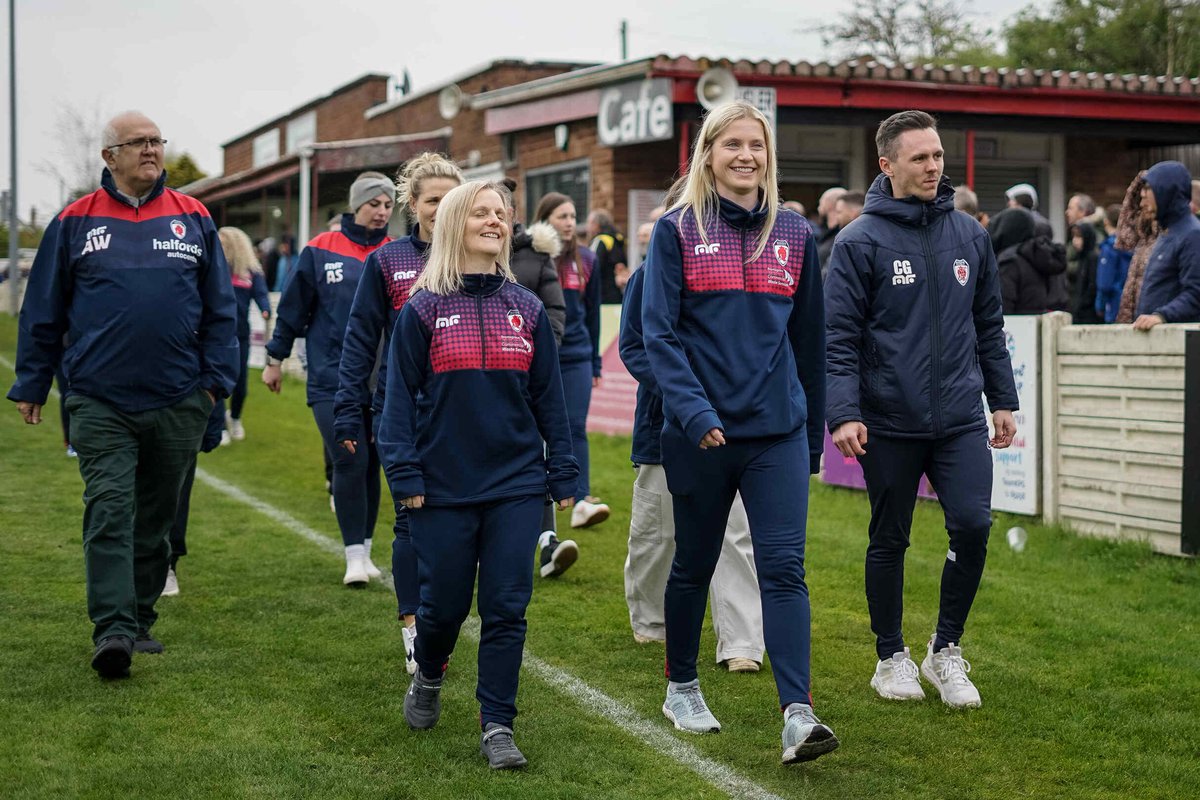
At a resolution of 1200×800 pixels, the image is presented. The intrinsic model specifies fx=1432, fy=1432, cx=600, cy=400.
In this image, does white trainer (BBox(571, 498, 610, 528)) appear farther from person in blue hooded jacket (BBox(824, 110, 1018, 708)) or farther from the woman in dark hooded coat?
person in blue hooded jacket (BBox(824, 110, 1018, 708))

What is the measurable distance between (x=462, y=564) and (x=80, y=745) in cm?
141

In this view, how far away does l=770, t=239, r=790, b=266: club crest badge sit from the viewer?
15.1 ft

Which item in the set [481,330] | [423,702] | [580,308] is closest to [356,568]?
[580,308]

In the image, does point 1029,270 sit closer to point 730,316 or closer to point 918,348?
point 918,348

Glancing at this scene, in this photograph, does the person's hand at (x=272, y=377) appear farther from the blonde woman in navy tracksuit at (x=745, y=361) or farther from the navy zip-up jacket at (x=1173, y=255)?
the navy zip-up jacket at (x=1173, y=255)

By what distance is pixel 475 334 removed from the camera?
4.61m

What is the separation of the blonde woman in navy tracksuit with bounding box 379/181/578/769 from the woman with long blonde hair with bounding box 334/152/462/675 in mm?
630

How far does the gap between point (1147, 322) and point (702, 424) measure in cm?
479

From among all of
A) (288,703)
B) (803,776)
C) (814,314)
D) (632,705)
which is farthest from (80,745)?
(814,314)

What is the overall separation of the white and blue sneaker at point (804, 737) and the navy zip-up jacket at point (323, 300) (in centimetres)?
360

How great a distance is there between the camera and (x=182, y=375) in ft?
18.8

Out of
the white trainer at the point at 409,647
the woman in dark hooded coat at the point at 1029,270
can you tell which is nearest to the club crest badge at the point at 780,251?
the white trainer at the point at 409,647

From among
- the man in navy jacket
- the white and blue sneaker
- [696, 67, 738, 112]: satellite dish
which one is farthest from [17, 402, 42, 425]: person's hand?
[696, 67, 738, 112]: satellite dish

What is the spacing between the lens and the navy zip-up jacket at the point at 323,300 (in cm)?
718
